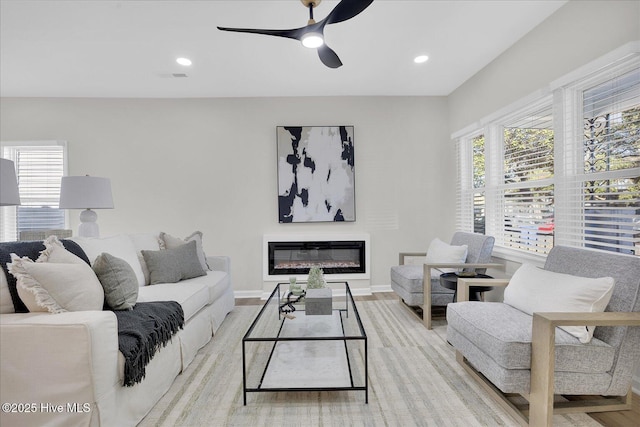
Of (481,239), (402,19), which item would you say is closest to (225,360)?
(481,239)

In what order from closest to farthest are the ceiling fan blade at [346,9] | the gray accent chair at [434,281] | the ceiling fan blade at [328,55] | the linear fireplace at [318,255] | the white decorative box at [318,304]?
the ceiling fan blade at [346,9] → the ceiling fan blade at [328,55] → the white decorative box at [318,304] → the gray accent chair at [434,281] → the linear fireplace at [318,255]

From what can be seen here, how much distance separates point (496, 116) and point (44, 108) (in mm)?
5700

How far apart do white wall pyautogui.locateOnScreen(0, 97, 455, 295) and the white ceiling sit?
23cm

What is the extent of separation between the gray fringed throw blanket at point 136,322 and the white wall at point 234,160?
7.45 feet

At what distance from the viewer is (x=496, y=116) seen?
11.1ft

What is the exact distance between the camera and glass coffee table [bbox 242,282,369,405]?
1872mm

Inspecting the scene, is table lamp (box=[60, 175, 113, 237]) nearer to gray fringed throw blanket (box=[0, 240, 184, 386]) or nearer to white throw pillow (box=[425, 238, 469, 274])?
gray fringed throw blanket (box=[0, 240, 184, 386])

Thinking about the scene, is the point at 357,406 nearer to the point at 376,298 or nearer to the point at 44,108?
the point at 376,298

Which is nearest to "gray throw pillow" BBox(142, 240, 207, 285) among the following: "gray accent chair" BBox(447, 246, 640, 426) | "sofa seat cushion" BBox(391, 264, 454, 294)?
"sofa seat cushion" BBox(391, 264, 454, 294)

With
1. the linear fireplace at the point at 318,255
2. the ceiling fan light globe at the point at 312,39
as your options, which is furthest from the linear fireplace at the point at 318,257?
the ceiling fan light globe at the point at 312,39

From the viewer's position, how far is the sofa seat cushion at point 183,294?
7.99ft

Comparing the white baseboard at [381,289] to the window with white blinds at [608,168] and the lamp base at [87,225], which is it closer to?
the window with white blinds at [608,168]

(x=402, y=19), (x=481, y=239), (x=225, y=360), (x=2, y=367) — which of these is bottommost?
(x=225, y=360)

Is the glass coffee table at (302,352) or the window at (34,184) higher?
the window at (34,184)
